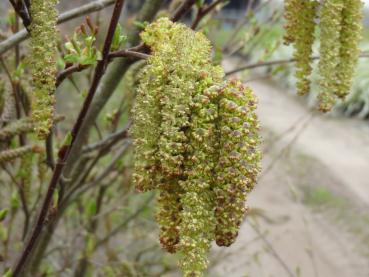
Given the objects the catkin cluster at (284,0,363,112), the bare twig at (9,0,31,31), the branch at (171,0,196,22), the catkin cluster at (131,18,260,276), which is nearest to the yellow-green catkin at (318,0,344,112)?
the catkin cluster at (284,0,363,112)

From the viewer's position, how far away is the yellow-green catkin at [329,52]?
43.4 inches

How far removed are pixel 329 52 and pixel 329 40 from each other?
0.02 metres

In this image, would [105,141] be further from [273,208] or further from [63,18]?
[273,208]

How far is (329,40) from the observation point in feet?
3.65

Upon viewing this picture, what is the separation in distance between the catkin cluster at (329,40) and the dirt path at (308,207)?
4.74 feet

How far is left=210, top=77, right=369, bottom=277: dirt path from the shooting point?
12.6 ft

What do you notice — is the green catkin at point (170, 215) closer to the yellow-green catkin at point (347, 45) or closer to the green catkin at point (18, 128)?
the yellow-green catkin at point (347, 45)

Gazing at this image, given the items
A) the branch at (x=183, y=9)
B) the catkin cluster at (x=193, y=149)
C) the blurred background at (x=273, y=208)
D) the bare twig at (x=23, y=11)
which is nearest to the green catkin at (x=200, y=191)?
the catkin cluster at (x=193, y=149)

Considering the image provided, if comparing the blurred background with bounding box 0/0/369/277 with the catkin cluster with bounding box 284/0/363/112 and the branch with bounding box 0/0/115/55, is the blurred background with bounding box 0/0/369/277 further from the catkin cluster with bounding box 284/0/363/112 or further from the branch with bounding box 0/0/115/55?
the catkin cluster with bounding box 284/0/363/112

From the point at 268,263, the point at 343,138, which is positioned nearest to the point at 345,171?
the point at 343,138

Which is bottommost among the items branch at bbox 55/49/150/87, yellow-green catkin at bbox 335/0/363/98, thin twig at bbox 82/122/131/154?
thin twig at bbox 82/122/131/154

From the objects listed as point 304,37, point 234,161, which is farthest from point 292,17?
point 234,161

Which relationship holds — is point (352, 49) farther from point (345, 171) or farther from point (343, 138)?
point (343, 138)

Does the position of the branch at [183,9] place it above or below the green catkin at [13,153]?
above
